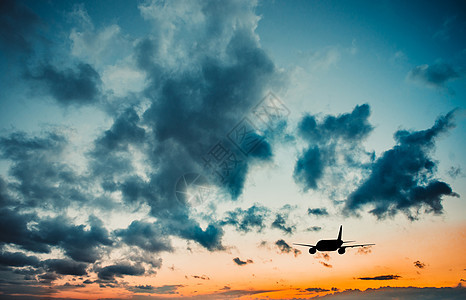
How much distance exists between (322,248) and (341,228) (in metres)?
5.34

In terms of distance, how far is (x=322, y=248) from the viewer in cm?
3825

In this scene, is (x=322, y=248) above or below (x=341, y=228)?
below

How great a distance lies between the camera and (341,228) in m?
38.2
